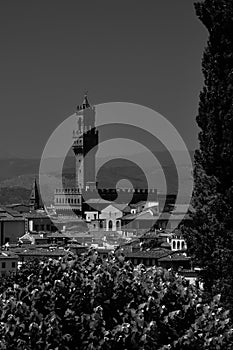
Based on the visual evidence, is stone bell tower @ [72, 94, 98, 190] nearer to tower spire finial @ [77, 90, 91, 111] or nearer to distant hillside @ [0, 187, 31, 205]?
tower spire finial @ [77, 90, 91, 111]

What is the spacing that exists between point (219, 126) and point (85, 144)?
87.9 meters

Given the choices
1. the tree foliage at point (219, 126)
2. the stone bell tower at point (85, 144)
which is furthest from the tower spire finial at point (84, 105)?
the tree foliage at point (219, 126)

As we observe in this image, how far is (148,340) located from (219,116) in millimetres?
4599

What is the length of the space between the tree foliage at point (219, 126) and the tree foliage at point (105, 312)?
272 centimetres

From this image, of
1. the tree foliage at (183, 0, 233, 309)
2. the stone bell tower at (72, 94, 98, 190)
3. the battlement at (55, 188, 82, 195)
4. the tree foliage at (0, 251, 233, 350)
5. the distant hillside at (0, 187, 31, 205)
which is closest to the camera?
the tree foliage at (0, 251, 233, 350)

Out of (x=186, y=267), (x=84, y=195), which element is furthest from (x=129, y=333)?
(x=84, y=195)

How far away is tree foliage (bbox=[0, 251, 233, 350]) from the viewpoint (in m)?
8.97

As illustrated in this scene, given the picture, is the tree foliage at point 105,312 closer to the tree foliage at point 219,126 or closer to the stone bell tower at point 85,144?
the tree foliage at point 219,126

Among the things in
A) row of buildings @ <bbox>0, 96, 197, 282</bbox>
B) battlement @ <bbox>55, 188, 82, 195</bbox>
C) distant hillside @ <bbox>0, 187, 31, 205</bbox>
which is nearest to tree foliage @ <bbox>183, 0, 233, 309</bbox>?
row of buildings @ <bbox>0, 96, 197, 282</bbox>

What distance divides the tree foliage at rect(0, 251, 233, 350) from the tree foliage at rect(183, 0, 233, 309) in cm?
272

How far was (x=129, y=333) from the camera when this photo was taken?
9023 millimetres

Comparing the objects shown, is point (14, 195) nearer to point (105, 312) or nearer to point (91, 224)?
point (91, 224)

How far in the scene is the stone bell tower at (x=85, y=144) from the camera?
98250 millimetres

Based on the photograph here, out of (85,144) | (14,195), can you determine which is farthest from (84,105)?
(14,195)
